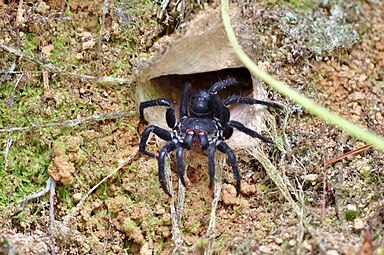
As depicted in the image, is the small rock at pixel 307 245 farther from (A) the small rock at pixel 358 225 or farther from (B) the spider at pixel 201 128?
(B) the spider at pixel 201 128

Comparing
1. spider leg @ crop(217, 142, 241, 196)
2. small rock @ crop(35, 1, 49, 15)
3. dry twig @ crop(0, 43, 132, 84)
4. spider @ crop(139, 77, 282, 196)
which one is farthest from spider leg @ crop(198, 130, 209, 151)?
small rock @ crop(35, 1, 49, 15)

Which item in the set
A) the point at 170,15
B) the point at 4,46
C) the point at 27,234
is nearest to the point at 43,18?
the point at 4,46

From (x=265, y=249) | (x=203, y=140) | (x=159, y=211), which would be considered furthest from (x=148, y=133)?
(x=265, y=249)

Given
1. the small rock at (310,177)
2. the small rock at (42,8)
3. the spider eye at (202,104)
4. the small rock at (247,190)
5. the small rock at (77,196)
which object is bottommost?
the small rock at (77,196)

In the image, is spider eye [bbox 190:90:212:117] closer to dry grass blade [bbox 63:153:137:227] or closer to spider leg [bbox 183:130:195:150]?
spider leg [bbox 183:130:195:150]

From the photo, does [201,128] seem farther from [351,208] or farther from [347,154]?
[351,208]

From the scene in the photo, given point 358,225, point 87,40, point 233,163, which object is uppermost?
point 87,40

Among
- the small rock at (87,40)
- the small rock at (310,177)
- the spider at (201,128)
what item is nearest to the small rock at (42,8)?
the small rock at (87,40)
